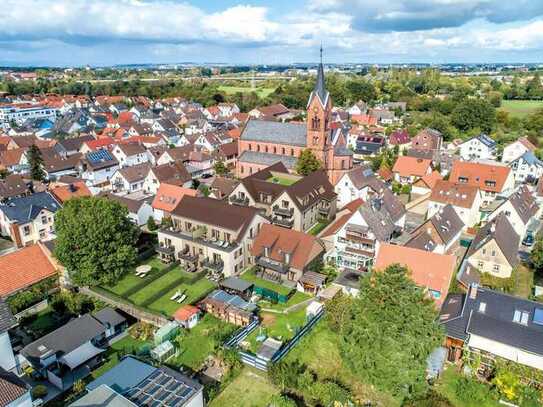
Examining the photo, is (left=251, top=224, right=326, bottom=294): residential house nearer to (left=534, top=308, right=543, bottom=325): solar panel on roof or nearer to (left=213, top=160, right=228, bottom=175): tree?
(left=534, top=308, right=543, bottom=325): solar panel on roof

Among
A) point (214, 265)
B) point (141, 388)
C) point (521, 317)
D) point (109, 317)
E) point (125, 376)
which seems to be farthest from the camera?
point (214, 265)

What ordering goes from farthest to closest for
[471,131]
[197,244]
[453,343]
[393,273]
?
[471,131] < [197,244] < [453,343] < [393,273]

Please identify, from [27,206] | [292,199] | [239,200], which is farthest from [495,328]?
[27,206]

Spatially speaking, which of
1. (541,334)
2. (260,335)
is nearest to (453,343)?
(541,334)

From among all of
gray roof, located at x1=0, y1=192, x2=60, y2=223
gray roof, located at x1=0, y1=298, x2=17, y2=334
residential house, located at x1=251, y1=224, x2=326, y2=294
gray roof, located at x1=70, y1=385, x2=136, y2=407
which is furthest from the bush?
gray roof, located at x1=0, y1=192, x2=60, y2=223

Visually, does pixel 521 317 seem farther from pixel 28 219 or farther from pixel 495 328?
pixel 28 219

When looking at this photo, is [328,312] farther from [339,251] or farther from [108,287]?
[108,287]
